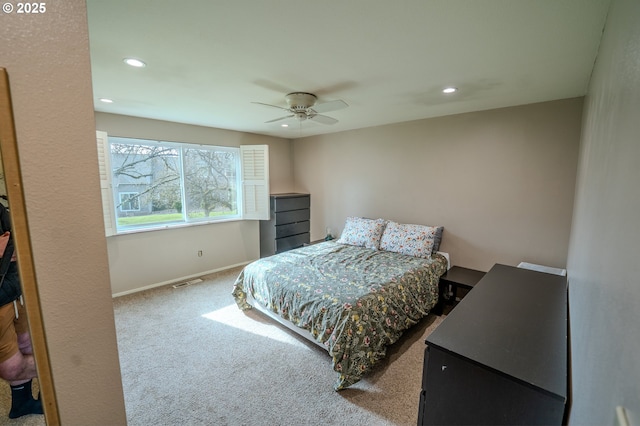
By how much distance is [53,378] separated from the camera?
2.10 feet

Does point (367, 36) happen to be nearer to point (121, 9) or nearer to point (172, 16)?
point (172, 16)

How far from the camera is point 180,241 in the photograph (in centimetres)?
392

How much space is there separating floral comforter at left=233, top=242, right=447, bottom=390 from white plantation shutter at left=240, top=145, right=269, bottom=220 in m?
1.42

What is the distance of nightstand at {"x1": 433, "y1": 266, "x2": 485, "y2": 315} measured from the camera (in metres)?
2.86

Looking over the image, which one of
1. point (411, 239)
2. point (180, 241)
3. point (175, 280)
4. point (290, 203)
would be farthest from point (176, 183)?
point (411, 239)

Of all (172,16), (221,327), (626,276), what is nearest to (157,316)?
(221,327)

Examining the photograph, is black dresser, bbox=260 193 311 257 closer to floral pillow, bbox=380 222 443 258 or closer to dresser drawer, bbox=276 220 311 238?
dresser drawer, bbox=276 220 311 238

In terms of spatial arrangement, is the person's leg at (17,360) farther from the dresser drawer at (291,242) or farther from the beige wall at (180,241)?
the dresser drawer at (291,242)

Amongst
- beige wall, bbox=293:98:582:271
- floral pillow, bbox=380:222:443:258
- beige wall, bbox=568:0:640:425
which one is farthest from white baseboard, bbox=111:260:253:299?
beige wall, bbox=568:0:640:425

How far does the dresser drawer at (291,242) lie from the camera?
4.59 metres

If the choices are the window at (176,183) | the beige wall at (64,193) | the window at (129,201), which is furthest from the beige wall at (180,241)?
the beige wall at (64,193)

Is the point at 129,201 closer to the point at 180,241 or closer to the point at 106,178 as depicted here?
the point at 106,178

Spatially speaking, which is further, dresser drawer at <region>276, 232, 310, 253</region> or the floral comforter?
dresser drawer at <region>276, 232, 310, 253</region>

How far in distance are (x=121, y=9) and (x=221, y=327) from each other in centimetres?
258
